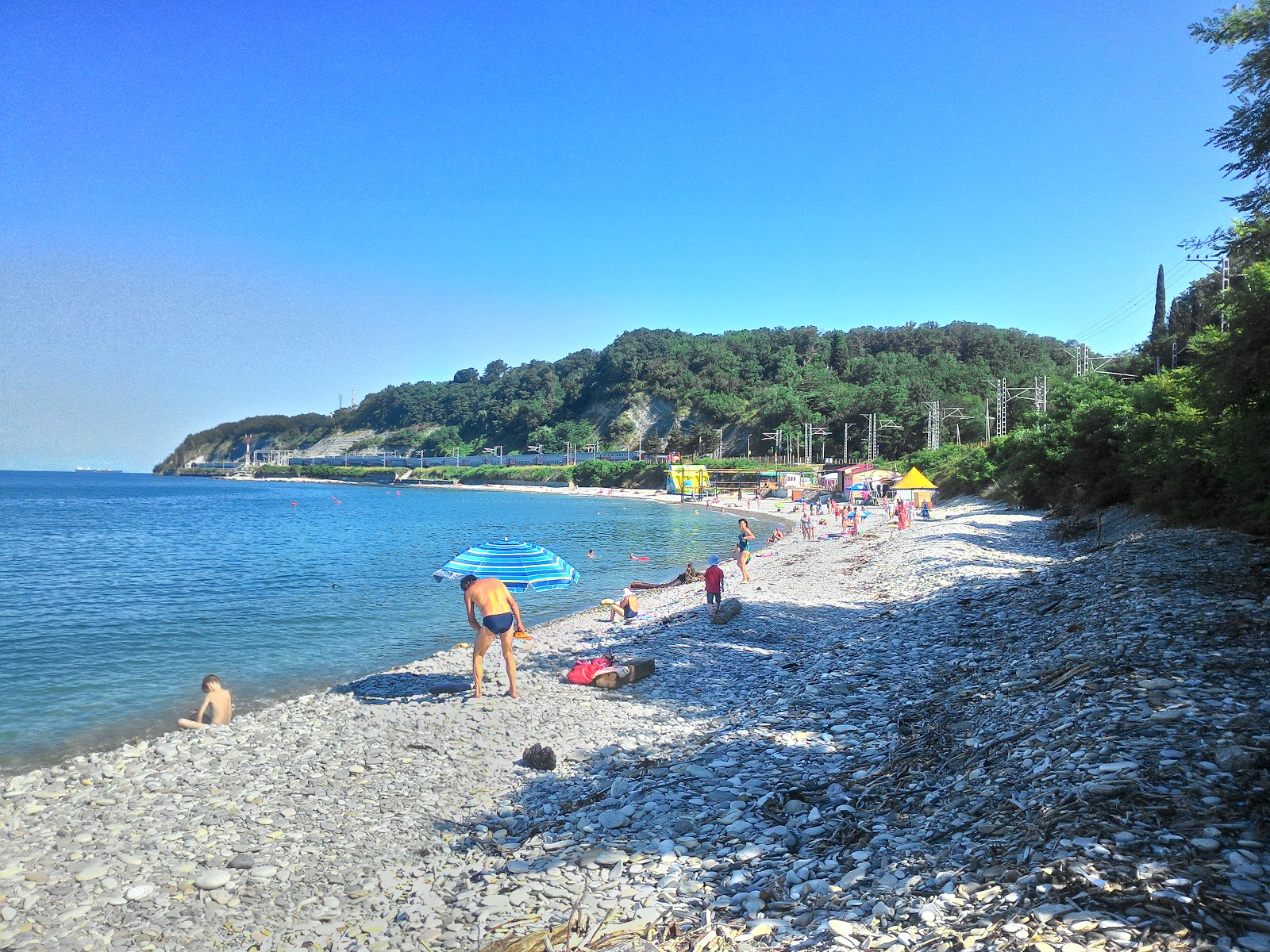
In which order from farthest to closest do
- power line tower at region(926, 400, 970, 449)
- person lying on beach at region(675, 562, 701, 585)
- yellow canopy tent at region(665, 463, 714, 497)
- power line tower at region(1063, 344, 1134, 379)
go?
yellow canopy tent at region(665, 463, 714, 497), power line tower at region(926, 400, 970, 449), power line tower at region(1063, 344, 1134, 379), person lying on beach at region(675, 562, 701, 585)

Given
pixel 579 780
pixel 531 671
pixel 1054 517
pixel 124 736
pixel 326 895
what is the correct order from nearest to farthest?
pixel 326 895 < pixel 579 780 < pixel 124 736 < pixel 531 671 < pixel 1054 517

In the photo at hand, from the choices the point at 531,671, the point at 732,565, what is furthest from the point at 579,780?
the point at 732,565

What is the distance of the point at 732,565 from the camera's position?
26.8 meters

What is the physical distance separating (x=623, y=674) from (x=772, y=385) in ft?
481

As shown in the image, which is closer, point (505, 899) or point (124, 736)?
point (505, 899)

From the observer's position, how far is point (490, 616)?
35.7ft

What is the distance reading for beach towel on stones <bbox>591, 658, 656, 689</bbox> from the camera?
456 inches

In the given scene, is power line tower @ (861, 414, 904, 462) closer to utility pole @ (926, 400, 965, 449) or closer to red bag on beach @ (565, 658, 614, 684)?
utility pole @ (926, 400, 965, 449)

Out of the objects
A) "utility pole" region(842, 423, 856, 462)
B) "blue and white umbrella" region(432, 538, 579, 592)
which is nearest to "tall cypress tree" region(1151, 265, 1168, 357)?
"utility pole" region(842, 423, 856, 462)

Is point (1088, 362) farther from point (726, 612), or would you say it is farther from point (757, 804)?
point (757, 804)

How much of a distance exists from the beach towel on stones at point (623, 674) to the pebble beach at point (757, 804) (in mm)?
324

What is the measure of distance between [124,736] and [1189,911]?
12854 millimetres

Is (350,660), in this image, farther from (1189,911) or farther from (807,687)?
(1189,911)

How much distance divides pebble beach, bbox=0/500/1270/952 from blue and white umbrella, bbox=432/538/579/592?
11.1 feet
